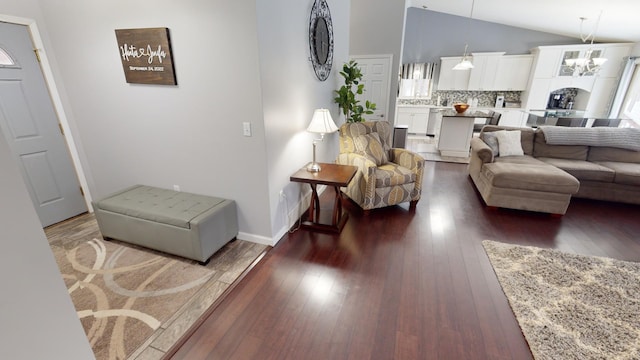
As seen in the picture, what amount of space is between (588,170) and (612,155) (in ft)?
2.11

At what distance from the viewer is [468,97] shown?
771cm

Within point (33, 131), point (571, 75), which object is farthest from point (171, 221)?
point (571, 75)

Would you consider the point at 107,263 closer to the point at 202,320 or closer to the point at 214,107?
the point at 202,320

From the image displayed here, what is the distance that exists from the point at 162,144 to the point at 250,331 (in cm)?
196

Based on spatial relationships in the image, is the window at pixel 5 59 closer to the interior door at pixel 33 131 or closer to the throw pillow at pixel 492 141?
the interior door at pixel 33 131

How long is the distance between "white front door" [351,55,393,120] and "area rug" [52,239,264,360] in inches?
160

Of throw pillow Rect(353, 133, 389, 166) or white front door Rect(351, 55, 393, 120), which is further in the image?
white front door Rect(351, 55, 393, 120)

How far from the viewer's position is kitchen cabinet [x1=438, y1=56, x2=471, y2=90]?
739 centimetres

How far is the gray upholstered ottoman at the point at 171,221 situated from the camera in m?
2.21

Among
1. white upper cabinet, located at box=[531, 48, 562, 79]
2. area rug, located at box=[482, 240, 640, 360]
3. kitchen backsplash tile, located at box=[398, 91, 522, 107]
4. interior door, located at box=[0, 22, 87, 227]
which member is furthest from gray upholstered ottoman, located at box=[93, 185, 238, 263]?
white upper cabinet, located at box=[531, 48, 562, 79]

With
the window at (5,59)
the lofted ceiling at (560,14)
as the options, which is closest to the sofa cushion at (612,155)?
the lofted ceiling at (560,14)

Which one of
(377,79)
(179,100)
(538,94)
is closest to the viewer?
(179,100)

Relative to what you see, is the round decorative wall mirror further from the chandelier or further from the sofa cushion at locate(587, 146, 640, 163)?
the chandelier

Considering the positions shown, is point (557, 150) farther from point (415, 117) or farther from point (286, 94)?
point (415, 117)
